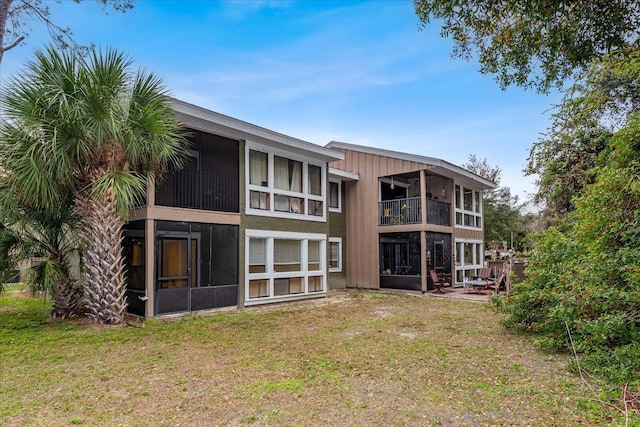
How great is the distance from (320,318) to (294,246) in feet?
12.5

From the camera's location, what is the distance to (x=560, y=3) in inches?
201

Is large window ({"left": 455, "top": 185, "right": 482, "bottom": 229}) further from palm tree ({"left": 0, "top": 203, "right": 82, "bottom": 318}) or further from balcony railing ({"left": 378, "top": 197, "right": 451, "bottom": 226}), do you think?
palm tree ({"left": 0, "top": 203, "right": 82, "bottom": 318})

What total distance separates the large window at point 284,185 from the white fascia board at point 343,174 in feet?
6.05

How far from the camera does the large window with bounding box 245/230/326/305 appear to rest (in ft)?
37.7

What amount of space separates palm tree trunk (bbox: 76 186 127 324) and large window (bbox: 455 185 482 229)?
1454cm

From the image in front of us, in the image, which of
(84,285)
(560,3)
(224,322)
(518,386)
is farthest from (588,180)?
(84,285)

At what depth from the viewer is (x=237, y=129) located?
10.5 m

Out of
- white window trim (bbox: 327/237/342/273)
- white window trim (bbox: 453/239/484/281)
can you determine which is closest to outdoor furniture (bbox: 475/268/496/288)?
white window trim (bbox: 453/239/484/281)

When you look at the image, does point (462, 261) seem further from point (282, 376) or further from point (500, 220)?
point (282, 376)

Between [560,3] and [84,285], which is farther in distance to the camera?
[84,285]

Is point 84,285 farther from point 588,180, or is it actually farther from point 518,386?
point 588,180

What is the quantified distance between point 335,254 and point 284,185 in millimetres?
5347

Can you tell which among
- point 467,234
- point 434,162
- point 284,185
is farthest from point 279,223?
point 467,234

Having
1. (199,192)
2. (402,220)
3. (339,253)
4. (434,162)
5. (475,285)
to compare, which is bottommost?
(475,285)
